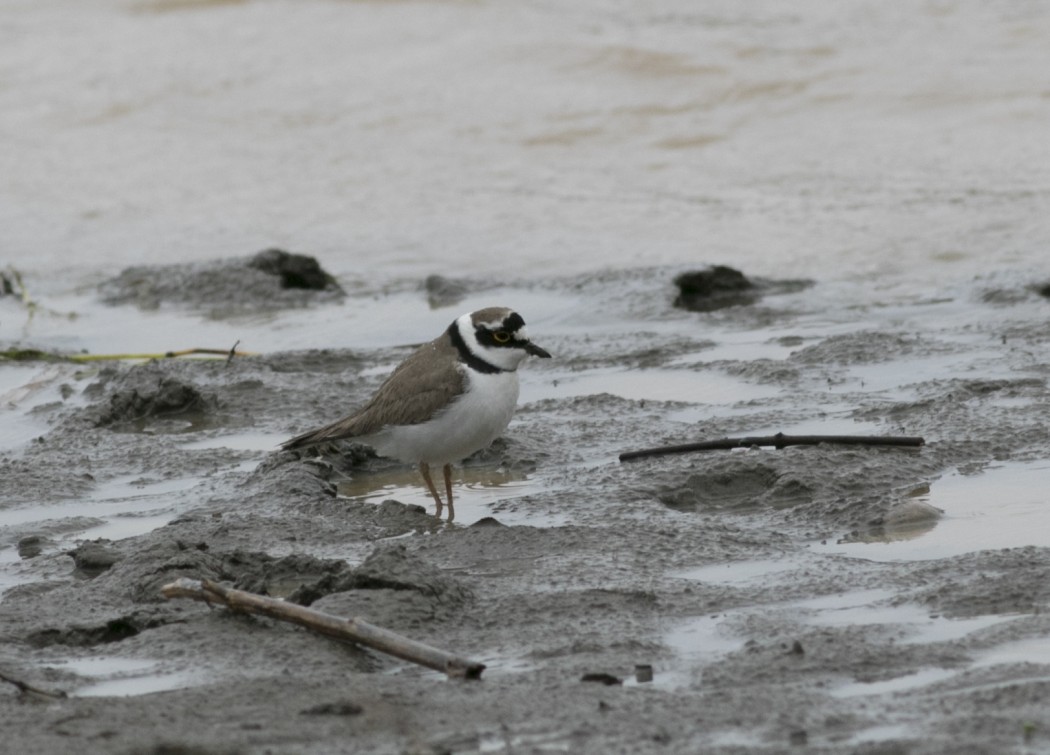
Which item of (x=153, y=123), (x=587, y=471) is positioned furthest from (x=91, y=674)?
(x=153, y=123)

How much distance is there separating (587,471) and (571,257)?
5.11 m

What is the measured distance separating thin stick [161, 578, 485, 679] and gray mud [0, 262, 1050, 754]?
0.05 metres

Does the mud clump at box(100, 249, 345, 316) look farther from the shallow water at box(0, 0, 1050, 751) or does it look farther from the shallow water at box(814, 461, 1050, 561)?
the shallow water at box(814, 461, 1050, 561)

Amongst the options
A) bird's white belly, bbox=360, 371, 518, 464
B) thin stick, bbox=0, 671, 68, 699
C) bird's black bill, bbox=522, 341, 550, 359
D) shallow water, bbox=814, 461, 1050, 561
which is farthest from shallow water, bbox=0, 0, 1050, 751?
bird's black bill, bbox=522, 341, 550, 359

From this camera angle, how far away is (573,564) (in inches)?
211

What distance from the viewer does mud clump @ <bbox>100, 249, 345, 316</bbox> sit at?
1070 cm

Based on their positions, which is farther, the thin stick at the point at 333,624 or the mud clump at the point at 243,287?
the mud clump at the point at 243,287

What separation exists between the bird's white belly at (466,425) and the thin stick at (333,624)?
5.78 feet

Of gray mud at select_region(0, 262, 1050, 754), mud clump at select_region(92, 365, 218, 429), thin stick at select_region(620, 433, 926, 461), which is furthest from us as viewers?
mud clump at select_region(92, 365, 218, 429)

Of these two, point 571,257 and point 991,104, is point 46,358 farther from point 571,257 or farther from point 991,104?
point 991,104

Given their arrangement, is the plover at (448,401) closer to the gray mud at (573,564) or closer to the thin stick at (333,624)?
the gray mud at (573,564)

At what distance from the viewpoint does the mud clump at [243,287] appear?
421 inches

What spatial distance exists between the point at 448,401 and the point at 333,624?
2203 mm

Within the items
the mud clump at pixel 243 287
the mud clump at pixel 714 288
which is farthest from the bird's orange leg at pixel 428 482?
the mud clump at pixel 243 287
